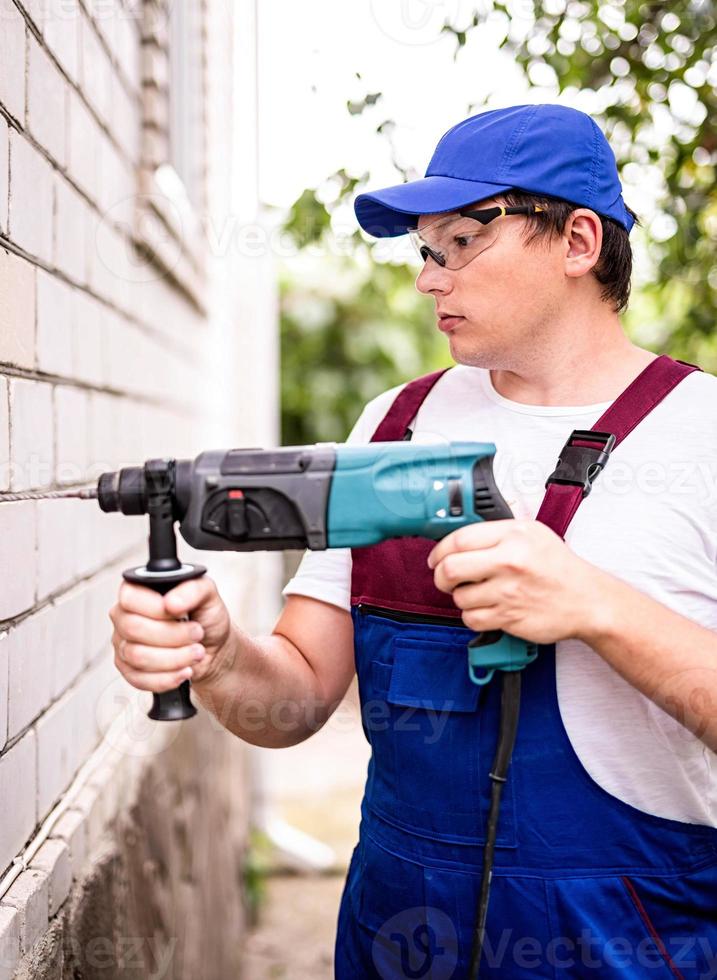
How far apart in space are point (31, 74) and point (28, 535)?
84 cm

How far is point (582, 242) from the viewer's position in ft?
5.77

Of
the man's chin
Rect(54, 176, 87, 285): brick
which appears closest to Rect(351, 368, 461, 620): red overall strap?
the man's chin

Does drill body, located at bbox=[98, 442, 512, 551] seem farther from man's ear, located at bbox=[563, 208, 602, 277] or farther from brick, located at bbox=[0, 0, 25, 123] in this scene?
brick, located at bbox=[0, 0, 25, 123]

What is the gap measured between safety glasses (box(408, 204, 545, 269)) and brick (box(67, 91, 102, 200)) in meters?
0.90

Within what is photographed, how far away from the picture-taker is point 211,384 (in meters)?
5.32

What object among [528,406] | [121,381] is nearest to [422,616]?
[528,406]

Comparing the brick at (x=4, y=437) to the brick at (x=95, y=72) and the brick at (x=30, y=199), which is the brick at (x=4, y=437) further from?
the brick at (x=95, y=72)

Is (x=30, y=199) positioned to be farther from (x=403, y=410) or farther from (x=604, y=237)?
(x=604, y=237)

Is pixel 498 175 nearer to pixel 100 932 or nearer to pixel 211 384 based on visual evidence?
pixel 100 932

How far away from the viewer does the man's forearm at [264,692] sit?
163 cm

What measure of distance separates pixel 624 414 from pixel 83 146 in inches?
57.3

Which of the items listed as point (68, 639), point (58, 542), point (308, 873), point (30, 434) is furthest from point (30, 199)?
point (308, 873)

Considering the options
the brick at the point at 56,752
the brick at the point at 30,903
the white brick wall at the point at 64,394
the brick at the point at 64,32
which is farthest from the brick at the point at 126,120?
the brick at the point at 30,903

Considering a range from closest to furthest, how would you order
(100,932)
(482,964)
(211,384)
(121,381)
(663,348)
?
(482,964) < (100,932) < (121,381) < (663,348) < (211,384)
